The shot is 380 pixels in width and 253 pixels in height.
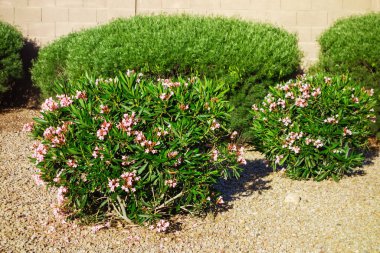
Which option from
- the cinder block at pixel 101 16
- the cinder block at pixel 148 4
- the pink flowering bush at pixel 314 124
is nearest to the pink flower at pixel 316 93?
the pink flowering bush at pixel 314 124

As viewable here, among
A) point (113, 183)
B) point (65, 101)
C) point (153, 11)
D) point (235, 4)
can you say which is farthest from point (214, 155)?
point (235, 4)

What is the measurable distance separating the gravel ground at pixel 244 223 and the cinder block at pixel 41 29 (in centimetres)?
395

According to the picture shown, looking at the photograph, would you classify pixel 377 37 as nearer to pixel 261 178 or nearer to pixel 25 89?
pixel 261 178

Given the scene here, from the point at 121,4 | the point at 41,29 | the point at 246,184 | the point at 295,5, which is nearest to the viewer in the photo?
the point at 246,184

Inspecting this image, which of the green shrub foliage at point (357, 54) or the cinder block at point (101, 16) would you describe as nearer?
the green shrub foliage at point (357, 54)

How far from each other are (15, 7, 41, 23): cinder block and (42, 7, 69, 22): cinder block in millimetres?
112

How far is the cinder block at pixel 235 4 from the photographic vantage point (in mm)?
9954

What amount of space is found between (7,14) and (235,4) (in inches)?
165

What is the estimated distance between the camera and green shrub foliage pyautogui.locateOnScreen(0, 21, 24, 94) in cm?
889

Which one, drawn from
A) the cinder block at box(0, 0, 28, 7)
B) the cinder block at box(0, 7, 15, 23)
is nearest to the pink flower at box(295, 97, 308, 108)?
the cinder block at box(0, 0, 28, 7)

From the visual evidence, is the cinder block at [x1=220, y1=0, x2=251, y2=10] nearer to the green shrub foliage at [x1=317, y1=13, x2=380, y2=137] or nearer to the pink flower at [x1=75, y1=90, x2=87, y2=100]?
the green shrub foliage at [x1=317, y1=13, x2=380, y2=137]

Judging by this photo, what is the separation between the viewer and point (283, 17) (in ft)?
33.1

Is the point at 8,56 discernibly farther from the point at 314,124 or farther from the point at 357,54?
the point at 357,54

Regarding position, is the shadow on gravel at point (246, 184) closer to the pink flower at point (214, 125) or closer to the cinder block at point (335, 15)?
the pink flower at point (214, 125)
